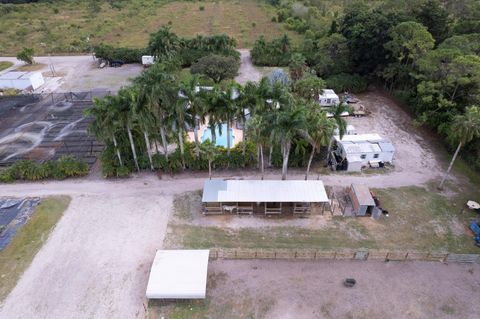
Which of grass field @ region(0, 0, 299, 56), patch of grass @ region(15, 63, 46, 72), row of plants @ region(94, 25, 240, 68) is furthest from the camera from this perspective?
grass field @ region(0, 0, 299, 56)

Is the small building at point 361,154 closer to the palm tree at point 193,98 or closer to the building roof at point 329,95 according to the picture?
the building roof at point 329,95

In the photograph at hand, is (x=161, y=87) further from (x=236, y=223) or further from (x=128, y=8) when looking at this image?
(x=128, y=8)

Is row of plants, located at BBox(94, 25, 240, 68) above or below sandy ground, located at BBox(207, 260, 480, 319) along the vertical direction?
above

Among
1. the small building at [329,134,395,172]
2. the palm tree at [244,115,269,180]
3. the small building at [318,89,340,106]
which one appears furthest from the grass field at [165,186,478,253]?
the small building at [318,89,340,106]

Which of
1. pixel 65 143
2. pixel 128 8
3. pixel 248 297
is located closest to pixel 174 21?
pixel 128 8

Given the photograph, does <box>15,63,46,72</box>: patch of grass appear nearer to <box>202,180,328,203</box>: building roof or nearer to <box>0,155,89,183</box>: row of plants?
<box>0,155,89,183</box>: row of plants

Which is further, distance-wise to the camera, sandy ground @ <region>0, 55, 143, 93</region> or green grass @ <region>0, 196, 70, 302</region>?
sandy ground @ <region>0, 55, 143, 93</region>

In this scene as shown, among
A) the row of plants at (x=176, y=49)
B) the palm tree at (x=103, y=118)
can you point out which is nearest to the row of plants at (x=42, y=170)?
the palm tree at (x=103, y=118)
